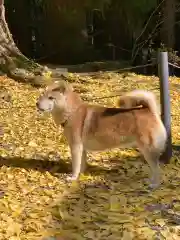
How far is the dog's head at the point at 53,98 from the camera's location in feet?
15.3

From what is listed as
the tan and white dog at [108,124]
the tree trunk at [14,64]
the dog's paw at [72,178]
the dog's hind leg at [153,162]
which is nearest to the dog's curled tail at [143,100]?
the tan and white dog at [108,124]

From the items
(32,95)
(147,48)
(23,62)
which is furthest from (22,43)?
(32,95)

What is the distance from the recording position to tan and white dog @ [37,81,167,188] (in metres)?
4.66

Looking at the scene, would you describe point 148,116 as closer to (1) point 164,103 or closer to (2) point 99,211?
(1) point 164,103

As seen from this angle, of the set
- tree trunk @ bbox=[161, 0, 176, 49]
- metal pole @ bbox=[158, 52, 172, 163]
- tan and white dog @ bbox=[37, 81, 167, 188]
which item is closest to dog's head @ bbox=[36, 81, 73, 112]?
tan and white dog @ bbox=[37, 81, 167, 188]

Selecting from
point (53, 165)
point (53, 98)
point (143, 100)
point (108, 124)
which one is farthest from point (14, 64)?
point (143, 100)

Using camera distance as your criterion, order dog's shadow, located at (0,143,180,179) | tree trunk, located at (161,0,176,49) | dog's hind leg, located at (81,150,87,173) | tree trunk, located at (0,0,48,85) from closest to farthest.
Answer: dog's hind leg, located at (81,150,87,173) < dog's shadow, located at (0,143,180,179) < tree trunk, located at (0,0,48,85) < tree trunk, located at (161,0,176,49)

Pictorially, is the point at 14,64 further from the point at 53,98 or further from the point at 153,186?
the point at 153,186

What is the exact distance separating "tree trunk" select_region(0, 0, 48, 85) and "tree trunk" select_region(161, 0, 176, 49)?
16.2 ft

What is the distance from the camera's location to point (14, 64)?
9.50 metres

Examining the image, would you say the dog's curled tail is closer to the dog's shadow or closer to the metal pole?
the metal pole

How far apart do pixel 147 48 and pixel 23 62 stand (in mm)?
5201

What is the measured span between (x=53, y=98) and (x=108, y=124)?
1.92 feet

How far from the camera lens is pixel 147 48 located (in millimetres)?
13859
